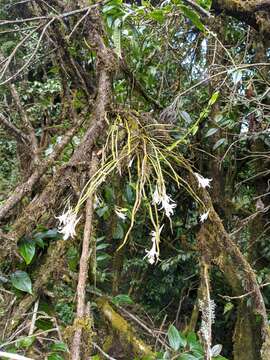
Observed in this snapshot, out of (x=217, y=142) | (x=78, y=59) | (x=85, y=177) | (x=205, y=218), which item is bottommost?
(x=217, y=142)

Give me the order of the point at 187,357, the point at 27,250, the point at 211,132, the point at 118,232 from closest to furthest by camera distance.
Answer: the point at 27,250, the point at 187,357, the point at 118,232, the point at 211,132

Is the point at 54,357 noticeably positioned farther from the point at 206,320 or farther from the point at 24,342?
the point at 206,320

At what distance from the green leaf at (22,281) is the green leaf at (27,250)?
0.03 meters

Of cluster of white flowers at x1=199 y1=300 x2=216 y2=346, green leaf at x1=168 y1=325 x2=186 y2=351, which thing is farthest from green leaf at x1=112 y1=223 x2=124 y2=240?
cluster of white flowers at x1=199 y1=300 x2=216 y2=346

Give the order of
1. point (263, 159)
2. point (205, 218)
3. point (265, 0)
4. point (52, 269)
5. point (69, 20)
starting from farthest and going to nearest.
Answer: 1. point (263, 159)
2. point (265, 0)
3. point (69, 20)
4. point (205, 218)
5. point (52, 269)

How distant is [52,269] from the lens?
676 millimetres

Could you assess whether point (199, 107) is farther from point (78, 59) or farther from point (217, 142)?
point (78, 59)

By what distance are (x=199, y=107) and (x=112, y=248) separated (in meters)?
0.73

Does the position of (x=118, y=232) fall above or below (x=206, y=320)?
below

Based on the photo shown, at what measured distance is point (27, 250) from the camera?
72 centimetres

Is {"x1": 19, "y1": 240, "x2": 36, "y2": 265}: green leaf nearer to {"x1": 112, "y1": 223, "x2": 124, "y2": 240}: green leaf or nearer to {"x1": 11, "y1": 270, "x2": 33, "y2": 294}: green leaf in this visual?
{"x1": 11, "y1": 270, "x2": 33, "y2": 294}: green leaf

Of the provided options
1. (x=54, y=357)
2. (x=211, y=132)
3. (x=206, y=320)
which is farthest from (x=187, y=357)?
(x=211, y=132)

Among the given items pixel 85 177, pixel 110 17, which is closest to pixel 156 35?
pixel 110 17

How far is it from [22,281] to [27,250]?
5cm
